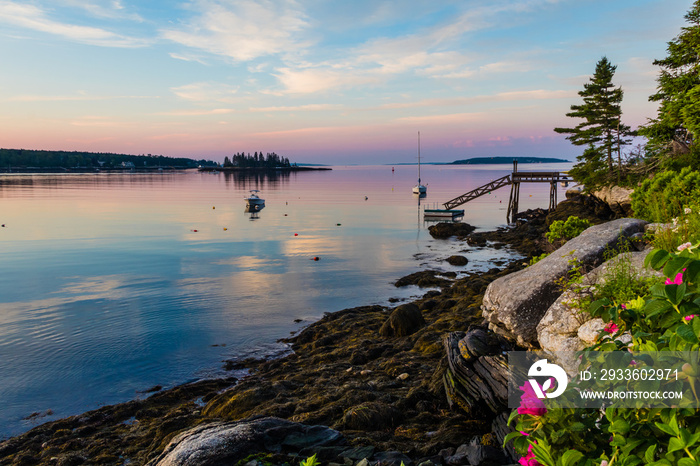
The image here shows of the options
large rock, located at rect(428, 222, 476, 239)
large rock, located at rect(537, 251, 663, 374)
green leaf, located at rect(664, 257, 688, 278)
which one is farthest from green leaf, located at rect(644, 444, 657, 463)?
large rock, located at rect(428, 222, 476, 239)

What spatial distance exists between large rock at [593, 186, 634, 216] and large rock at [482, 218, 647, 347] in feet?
86.6

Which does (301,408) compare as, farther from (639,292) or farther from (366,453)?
(639,292)

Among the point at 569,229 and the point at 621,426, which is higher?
the point at 621,426

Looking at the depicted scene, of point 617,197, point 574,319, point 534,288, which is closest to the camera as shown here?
point 574,319

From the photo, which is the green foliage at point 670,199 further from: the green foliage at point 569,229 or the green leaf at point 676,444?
the green leaf at point 676,444

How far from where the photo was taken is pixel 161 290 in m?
23.2

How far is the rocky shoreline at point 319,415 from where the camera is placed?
18.3 feet

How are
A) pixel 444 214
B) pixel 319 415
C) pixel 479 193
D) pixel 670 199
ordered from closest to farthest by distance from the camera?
pixel 319 415
pixel 670 199
pixel 444 214
pixel 479 193

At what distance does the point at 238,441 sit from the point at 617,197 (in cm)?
3908

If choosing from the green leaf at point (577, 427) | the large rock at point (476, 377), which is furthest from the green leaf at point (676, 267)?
the large rock at point (476, 377)

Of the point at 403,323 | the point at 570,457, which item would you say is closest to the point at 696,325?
the point at 570,457

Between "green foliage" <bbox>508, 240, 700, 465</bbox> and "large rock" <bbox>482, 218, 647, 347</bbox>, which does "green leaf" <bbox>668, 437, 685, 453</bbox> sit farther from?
"large rock" <bbox>482, 218, 647, 347</bbox>

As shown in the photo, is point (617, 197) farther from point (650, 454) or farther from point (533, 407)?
point (650, 454)

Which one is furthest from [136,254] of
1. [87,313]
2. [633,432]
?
[633,432]
